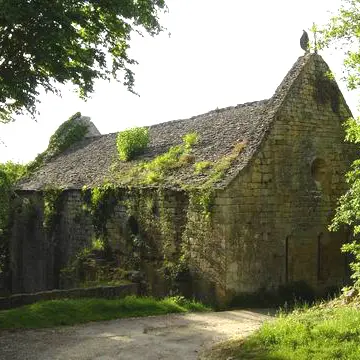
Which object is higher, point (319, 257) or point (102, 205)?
point (102, 205)

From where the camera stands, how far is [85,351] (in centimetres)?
945

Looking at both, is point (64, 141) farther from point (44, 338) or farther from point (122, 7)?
point (44, 338)

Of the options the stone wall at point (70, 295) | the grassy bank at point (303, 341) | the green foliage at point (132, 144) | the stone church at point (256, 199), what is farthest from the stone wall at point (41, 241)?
the grassy bank at point (303, 341)

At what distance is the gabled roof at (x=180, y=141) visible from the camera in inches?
623

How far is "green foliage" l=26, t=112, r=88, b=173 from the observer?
100 ft

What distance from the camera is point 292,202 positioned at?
15.8 meters

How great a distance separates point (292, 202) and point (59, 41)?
27.5 ft

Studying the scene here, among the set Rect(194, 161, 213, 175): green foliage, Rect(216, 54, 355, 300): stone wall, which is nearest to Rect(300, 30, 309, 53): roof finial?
Rect(216, 54, 355, 300): stone wall

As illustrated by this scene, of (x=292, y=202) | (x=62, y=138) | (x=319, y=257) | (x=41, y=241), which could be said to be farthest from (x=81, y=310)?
(x=62, y=138)

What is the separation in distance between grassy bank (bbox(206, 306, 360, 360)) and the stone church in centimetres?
510

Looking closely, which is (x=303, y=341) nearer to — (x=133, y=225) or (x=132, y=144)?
(x=133, y=225)

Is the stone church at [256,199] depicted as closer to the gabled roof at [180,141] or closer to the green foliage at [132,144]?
the gabled roof at [180,141]

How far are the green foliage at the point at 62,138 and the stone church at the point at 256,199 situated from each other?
38.4ft

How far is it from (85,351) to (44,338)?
1.38m
